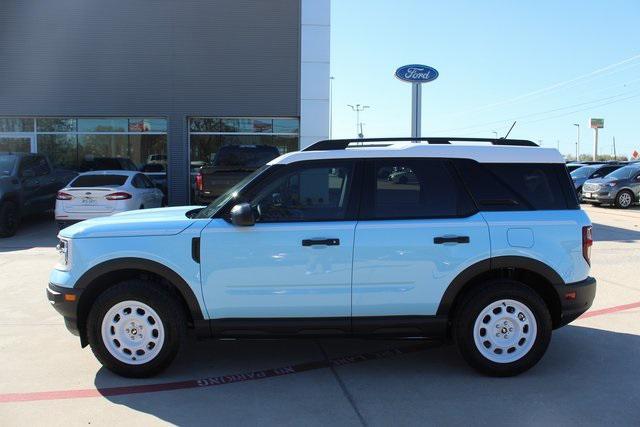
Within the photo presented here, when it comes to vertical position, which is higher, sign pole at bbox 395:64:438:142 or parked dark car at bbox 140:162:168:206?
sign pole at bbox 395:64:438:142

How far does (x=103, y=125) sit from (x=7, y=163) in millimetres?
5388

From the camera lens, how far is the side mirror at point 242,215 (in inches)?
169

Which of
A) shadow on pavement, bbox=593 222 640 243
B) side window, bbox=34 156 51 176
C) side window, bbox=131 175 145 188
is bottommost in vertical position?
shadow on pavement, bbox=593 222 640 243

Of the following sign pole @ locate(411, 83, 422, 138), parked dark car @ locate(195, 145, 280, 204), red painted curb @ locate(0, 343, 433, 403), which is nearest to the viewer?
red painted curb @ locate(0, 343, 433, 403)

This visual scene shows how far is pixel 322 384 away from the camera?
447cm

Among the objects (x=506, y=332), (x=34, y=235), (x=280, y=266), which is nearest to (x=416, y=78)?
(x=34, y=235)

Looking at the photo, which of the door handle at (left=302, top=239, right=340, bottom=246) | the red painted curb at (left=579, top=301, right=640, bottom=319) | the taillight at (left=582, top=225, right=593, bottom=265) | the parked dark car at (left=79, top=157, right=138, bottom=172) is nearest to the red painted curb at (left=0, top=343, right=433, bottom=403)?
the door handle at (left=302, top=239, right=340, bottom=246)

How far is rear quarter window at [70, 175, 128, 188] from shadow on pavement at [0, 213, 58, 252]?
1.33m

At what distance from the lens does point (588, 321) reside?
618cm

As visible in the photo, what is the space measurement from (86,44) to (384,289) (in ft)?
53.3

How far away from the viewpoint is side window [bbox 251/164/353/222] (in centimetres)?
451

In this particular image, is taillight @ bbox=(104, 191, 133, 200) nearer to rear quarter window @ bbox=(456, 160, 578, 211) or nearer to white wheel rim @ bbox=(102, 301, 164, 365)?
white wheel rim @ bbox=(102, 301, 164, 365)

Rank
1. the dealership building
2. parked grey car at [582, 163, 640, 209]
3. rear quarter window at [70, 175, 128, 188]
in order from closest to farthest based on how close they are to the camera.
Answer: rear quarter window at [70, 175, 128, 188] → the dealership building → parked grey car at [582, 163, 640, 209]

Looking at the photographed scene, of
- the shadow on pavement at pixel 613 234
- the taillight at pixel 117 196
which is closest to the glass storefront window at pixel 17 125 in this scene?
the taillight at pixel 117 196
